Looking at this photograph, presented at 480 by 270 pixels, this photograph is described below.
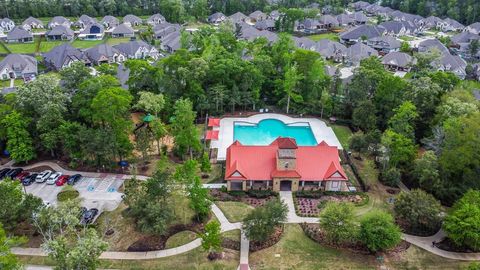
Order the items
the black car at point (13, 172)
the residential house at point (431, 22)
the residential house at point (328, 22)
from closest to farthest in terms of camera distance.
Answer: the black car at point (13, 172) → the residential house at point (328, 22) → the residential house at point (431, 22)

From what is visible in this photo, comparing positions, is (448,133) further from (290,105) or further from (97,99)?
(97,99)

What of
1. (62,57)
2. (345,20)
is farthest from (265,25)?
(62,57)

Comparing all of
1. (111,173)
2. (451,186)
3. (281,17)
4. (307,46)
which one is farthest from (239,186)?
(281,17)

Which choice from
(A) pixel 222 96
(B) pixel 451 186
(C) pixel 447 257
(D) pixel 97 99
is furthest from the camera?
(A) pixel 222 96

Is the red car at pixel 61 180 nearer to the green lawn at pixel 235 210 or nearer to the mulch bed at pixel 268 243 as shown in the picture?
the green lawn at pixel 235 210

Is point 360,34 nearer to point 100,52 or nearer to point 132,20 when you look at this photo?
point 100,52

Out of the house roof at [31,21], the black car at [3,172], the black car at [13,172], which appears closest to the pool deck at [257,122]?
the black car at [13,172]
